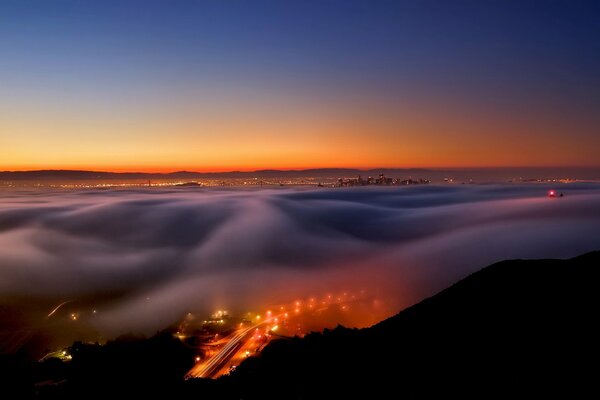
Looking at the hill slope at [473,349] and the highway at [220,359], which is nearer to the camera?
the hill slope at [473,349]

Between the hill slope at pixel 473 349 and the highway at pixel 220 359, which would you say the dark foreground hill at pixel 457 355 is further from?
the highway at pixel 220 359

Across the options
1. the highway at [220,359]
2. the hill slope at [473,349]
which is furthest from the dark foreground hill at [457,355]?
the highway at [220,359]

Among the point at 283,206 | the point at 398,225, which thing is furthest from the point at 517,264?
the point at 283,206

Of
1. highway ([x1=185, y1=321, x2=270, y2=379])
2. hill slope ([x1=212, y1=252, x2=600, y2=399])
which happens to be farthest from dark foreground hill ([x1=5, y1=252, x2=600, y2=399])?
highway ([x1=185, y1=321, x2=270, y2=379])

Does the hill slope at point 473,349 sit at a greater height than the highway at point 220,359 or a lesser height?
greater

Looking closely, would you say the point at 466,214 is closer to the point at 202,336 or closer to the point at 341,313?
the point at 341,313

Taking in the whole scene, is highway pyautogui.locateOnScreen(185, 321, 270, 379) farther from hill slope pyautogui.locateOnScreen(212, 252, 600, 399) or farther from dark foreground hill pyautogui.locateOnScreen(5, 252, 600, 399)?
hill slope pyautogui.locateOnScreen(212, 252, 600, 399)

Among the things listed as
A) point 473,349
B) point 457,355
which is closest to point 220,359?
point 457,355

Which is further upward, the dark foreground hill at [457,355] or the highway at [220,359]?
the dark foreground hill at [457,355]

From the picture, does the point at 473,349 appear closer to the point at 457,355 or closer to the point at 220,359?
the point at 457,355
